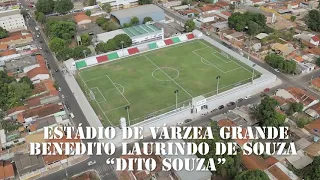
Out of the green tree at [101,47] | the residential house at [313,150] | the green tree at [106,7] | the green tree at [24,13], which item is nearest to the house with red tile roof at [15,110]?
the green tree at [101,47]

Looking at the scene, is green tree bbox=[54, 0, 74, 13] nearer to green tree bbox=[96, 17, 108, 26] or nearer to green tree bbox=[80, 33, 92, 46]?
green tree bbox=[96, 17, 108, 26]

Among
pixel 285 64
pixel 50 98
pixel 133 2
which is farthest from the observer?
pixel 133 2

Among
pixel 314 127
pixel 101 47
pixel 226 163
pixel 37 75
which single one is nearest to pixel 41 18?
pixel 101 47

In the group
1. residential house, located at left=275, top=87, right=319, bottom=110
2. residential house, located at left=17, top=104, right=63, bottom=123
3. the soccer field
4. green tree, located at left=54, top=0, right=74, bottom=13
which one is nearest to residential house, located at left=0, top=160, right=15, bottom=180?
residential house, located at left=17, top=104, right=63, bottom=123

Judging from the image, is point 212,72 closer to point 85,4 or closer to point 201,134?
point 201,134

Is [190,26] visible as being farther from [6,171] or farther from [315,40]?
[6,171]

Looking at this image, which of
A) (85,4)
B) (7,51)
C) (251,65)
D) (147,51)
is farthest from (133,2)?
(251,65)

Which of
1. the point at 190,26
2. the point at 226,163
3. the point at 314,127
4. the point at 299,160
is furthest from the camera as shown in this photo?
the point at 190,26
